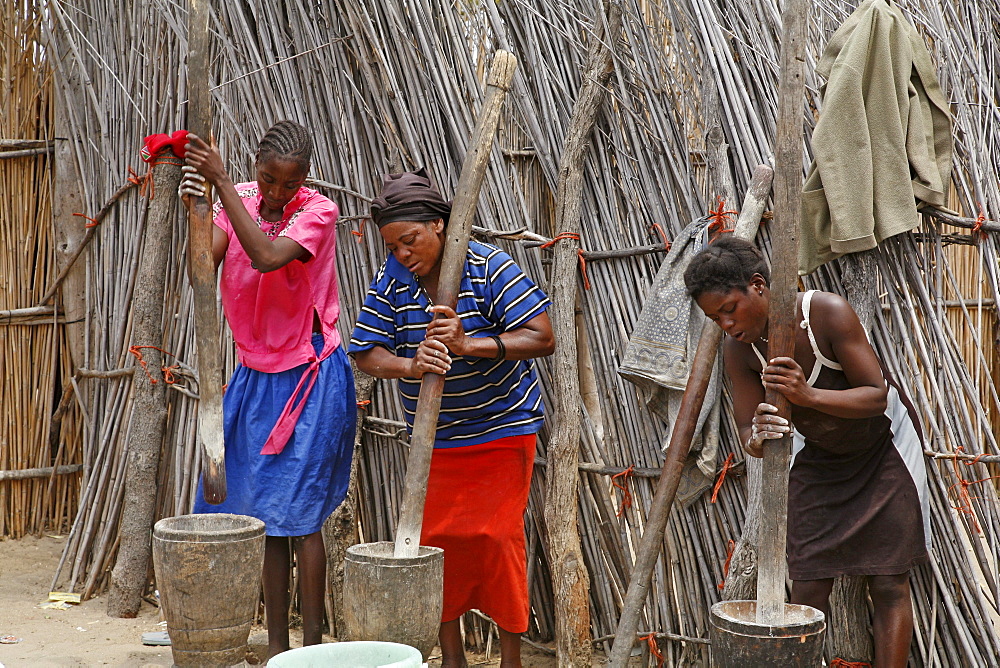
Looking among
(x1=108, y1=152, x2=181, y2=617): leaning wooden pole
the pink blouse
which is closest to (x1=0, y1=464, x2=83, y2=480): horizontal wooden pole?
(x1=108, y1=152, x2=181, y2=617): leaning wooden pole

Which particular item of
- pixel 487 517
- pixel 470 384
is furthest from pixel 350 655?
pixel 470 384

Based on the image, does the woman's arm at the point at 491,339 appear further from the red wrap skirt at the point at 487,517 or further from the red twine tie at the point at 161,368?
the red twine tie at the point at 161,368

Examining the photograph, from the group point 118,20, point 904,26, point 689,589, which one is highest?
point 118,20

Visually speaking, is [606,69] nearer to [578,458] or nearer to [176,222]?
[578,458]

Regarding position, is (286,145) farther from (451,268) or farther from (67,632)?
(67,632)

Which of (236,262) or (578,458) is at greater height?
(236,262)

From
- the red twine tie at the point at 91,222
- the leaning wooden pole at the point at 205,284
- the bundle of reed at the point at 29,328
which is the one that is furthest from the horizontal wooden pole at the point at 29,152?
the leaning wooden pole at the point at 205,284

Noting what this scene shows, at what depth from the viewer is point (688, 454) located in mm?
2959

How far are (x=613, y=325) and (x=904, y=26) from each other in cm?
123

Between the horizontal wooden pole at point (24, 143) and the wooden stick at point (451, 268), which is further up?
the horizontal wooden pole at point (24, 143)

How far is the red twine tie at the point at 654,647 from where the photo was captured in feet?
10.3

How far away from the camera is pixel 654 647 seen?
3.14 metres

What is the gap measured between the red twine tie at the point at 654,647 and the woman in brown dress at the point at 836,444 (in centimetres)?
62

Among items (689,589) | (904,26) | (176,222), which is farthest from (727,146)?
(176,222)
